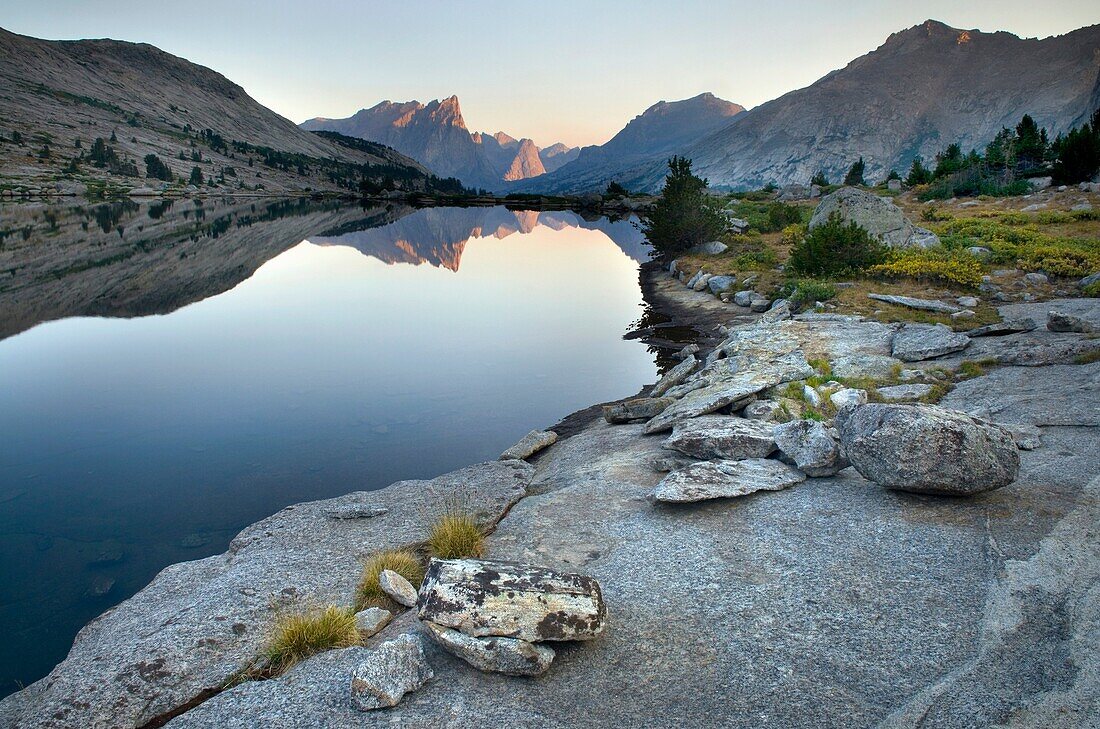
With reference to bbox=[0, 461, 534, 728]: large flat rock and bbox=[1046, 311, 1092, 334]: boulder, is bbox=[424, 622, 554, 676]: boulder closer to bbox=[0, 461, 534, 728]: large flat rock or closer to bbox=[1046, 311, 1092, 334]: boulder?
bbox=[0, 461, 534, 728]: large flat rock

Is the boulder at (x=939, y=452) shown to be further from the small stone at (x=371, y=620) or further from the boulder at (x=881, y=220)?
the boulder at (x=881, y=220)

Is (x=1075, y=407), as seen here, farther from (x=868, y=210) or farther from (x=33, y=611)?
(x=868, y=210)

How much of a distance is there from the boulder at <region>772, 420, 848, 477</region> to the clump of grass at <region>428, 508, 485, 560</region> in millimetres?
6253

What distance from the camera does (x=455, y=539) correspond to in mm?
9641

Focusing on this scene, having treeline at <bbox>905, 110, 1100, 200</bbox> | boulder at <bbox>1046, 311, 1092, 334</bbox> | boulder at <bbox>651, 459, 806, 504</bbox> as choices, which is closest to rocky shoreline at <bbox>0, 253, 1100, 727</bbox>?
boulder at <bbox>651, 459, 806, 504</bbox>

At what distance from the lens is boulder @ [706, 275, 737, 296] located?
35.3 meters

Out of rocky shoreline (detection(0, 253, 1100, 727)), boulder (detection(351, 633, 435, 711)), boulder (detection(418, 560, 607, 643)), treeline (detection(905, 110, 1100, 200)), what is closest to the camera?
rocky shoreline (detection(0, 253, 1100, 727))

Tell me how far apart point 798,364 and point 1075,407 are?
6404 mm

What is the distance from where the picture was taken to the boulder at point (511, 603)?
641cm

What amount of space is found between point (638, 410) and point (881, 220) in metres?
26.9

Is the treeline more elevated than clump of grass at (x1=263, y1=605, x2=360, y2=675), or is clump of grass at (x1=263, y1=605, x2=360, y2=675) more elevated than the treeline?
the treeline

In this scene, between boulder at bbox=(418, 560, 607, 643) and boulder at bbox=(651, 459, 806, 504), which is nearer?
boulder at bbox=(418, 560, 607, 643)

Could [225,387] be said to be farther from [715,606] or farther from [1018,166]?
[1018,166]

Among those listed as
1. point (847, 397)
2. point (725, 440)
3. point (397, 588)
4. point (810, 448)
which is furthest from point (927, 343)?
point (397, 588)
